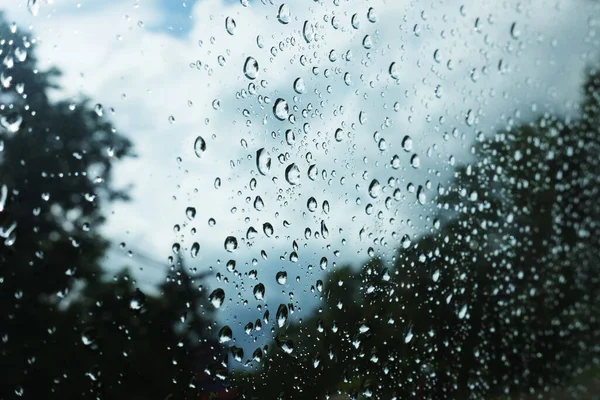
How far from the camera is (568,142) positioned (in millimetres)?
1312

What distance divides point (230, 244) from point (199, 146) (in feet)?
0.49

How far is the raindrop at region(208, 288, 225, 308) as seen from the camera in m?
0.75

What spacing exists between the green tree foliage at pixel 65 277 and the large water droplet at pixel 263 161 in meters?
0.21

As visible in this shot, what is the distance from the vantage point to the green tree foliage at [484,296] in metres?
0.90

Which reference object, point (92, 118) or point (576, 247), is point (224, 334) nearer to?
point (92, 118)

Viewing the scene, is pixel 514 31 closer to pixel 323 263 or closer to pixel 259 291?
pixel 323 263

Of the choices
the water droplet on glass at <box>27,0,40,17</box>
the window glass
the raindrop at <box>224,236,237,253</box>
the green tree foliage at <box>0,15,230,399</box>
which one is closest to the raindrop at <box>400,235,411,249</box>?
the window glass

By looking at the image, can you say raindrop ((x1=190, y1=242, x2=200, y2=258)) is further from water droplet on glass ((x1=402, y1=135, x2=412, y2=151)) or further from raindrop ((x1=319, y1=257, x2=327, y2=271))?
water droplet on glass ((x1=402, y1=135, x2=412, y2=151))

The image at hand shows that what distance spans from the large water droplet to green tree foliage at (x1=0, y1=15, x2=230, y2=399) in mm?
212

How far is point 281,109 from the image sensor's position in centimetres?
89

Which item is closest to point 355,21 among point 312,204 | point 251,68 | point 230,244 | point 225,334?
point 251,68

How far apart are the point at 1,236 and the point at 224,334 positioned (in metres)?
0.31

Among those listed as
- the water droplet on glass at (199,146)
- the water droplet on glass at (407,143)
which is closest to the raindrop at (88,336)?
the water droplet on glass at (199,146)

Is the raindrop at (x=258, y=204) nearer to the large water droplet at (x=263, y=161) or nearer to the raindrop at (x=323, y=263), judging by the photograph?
the large water droplet at (x=263, y=161)
